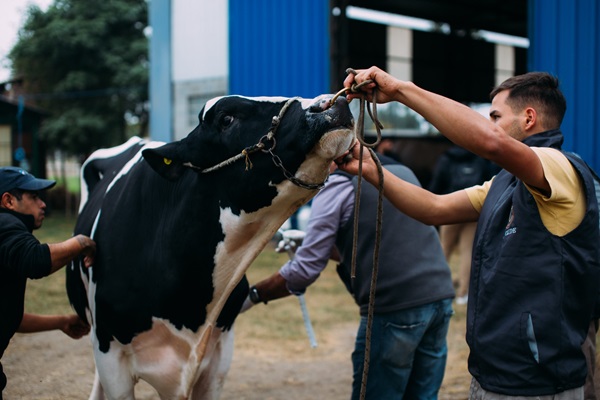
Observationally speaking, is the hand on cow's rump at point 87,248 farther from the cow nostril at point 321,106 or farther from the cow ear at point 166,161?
the cow nostril at point 321,106

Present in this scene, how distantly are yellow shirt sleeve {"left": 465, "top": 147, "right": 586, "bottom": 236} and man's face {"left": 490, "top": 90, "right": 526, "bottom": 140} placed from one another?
0.25m

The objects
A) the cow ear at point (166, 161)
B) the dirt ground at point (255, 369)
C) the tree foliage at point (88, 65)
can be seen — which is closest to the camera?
the cow ear at point (166, 161)

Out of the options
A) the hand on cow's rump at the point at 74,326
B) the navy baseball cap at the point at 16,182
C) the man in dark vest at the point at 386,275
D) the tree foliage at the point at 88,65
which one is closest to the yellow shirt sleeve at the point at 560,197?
the man in dark vest at the point at 386,275

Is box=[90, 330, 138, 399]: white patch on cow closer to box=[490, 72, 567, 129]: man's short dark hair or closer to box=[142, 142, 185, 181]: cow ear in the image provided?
box=[142, 142, 185, 181]: cow ear

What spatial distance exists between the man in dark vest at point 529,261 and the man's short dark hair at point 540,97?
0.44ft

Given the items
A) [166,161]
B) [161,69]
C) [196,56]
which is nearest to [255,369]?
[166,161]

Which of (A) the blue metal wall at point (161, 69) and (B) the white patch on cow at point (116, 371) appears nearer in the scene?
(B) the white patch on cow at point (116, 371)

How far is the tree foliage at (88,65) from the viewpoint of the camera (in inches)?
875

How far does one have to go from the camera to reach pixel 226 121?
8.82 ft

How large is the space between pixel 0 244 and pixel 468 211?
197cm

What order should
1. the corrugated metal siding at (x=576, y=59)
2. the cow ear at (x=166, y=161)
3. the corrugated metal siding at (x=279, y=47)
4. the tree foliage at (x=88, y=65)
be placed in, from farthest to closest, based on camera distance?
the tree foliage at (x=88, y=65), the corrugated metal siding at (x=279, y=47), the corrugated metal siding at (x=576, y=59), the cow ear at (x=166, y=161)

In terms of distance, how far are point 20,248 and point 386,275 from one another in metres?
1.62

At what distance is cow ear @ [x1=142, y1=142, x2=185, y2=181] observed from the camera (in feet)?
9.17

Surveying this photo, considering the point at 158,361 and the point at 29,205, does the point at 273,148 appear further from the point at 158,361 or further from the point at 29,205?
the point at 29,205
